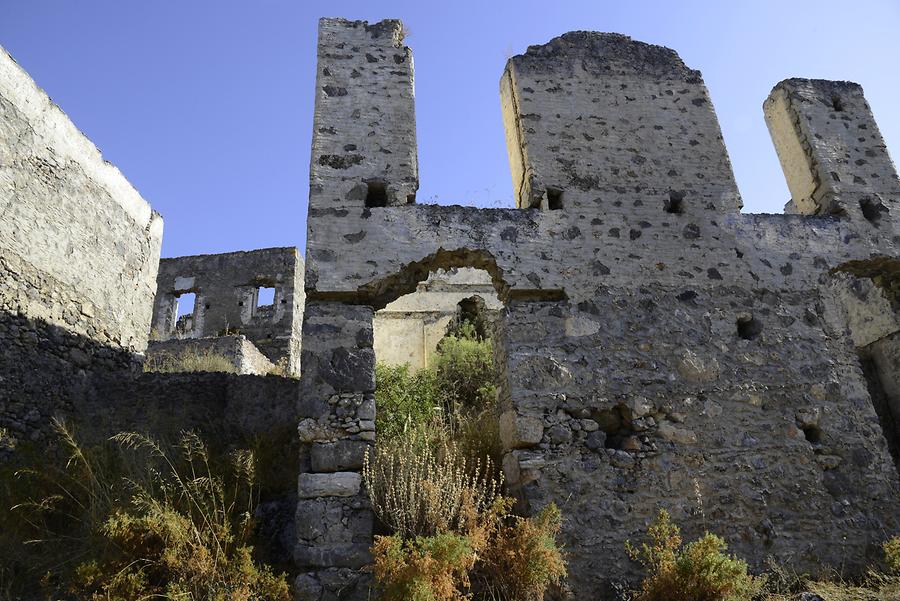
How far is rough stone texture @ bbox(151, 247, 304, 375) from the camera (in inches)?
588

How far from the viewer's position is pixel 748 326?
20.0ft

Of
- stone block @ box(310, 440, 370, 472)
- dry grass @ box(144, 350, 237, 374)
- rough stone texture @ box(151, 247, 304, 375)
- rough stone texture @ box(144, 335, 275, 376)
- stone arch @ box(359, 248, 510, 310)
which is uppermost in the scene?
rough stone texture @ box(151, 247, 304, 375)

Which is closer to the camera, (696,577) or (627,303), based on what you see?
(696,577)

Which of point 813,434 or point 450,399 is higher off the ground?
point 450,399

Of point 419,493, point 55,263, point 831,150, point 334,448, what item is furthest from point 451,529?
point 831,150

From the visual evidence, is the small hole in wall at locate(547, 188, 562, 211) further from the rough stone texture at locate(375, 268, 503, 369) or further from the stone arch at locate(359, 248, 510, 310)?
the rough stone texture at locate(375, 268, 503, 369)

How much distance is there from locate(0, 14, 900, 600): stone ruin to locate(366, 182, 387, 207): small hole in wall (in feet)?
0.05

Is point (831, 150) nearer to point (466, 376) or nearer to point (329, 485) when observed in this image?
point (466, 376)

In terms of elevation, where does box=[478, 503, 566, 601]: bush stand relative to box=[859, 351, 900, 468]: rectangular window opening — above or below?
below

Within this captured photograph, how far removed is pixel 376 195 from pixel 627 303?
2588 mm

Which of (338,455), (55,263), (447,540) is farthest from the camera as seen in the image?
(55,263)

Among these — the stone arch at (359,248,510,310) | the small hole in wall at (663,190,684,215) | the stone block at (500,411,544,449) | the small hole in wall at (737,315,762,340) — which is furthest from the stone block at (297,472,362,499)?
the small hole in wall at (663,190,684,215)

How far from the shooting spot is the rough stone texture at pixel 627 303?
5203 mm

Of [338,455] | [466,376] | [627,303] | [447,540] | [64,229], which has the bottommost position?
[447,540]
